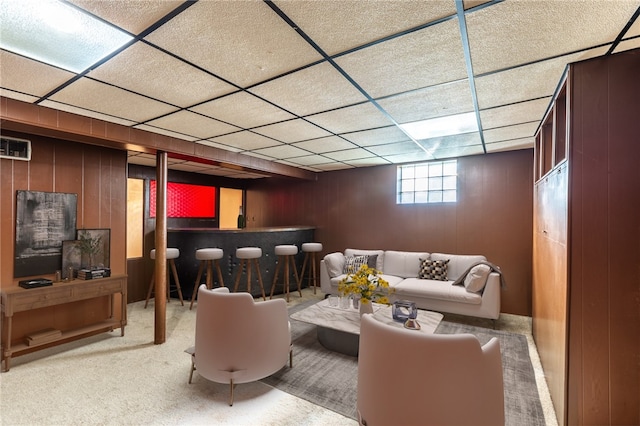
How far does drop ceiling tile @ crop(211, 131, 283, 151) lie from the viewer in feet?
11.4

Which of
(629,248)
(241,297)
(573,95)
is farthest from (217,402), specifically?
(573,95)

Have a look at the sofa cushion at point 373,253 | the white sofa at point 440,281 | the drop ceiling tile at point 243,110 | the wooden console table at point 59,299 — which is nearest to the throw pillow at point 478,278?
the white sofa at point 440,281

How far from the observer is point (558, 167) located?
214 cm

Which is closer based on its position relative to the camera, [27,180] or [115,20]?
[115,20]

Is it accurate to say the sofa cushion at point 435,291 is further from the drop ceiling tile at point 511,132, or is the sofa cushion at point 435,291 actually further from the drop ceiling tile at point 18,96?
the drop ceiling tile at point 18,96

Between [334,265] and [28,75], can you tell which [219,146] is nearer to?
[28,75]

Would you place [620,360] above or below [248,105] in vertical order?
below

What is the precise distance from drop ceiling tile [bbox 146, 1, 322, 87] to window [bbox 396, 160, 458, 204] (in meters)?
3.80

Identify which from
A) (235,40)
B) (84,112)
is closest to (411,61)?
(235,40)

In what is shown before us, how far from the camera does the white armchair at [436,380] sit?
1339 millimetres

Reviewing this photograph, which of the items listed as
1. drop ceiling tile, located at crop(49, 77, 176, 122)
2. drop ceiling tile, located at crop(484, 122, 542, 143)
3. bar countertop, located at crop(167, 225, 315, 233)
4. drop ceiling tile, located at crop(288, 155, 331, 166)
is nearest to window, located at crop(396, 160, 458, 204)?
drop ceiling tile, located at crop(484, 122, 542, 143)

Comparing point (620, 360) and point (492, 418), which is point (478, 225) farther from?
point (492, 418)

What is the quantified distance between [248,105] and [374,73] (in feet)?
3.74

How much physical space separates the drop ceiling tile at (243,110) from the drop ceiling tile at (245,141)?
39cm
